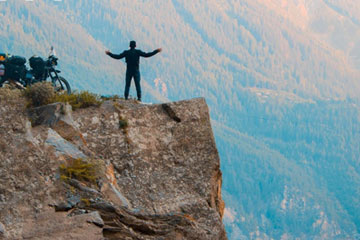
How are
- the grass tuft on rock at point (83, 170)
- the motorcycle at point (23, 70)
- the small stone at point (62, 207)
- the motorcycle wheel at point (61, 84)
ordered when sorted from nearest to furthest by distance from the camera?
the small stone at point (62, 207) → the grass tuft on rock at point (83, 170) → the motorcycle at point (23, 70) → the motorcycle wheel at point (61, 84)

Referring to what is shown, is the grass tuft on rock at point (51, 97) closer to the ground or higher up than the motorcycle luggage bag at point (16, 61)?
closer to the ground

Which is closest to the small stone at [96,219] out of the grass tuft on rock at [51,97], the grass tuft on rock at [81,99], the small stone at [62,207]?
the small stone at [62,207]

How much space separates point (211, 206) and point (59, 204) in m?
4.53

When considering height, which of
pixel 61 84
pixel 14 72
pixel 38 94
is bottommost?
pixel 38 94

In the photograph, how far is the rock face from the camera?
15.7 meters

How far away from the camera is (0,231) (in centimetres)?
1471

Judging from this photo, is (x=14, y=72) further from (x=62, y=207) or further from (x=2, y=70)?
(x=62, y=207)

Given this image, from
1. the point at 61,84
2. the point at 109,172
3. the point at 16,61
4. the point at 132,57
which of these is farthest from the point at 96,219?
the point at 61,84

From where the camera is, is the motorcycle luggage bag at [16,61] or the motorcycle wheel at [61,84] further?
the motorcycle wheel at [61,84]

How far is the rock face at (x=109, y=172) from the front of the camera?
15680mm

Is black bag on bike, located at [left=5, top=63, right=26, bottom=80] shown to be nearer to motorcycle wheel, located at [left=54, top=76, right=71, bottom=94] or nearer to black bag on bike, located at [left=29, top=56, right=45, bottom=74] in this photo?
black bag on bike, located at [left=29, top=56, right=45, bottom=74]

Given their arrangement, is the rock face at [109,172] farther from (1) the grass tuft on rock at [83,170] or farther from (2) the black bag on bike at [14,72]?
(2) the black bag on bike at [14,72]

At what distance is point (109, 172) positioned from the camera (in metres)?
18.1

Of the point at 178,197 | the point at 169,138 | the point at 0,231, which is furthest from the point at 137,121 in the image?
the point at 0,231
